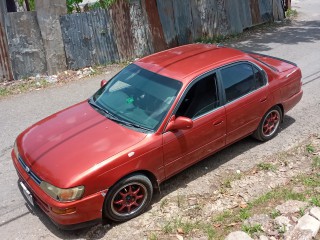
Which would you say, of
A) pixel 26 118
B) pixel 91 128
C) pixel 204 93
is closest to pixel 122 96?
pixel 91 128

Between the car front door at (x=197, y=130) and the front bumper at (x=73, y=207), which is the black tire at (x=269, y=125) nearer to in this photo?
the car front door at (x=197, y=130)

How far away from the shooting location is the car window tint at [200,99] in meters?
5.08

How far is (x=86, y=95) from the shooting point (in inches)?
345

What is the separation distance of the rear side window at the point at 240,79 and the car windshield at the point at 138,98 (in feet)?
2.86

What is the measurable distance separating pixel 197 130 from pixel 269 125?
1916 mm

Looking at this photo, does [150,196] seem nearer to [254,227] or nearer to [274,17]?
[254,227]

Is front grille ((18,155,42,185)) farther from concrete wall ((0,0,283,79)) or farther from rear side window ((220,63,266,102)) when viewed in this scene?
concrete wall ((0,0,283,79))

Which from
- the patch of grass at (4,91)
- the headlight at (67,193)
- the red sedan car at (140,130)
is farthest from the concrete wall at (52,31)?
the headlight at (67,193)

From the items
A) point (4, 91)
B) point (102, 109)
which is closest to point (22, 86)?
point (4, 91)

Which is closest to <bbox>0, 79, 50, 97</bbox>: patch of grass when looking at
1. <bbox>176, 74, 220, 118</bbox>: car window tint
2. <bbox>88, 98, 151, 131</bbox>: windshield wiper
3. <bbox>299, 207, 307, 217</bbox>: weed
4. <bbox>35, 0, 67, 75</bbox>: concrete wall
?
<bbox>35, 0, 67, 75</bbox>: concrete wall

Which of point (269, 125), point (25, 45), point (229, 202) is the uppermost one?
point (25, 45)

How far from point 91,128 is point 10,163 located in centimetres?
199

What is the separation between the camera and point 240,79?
18.8ft

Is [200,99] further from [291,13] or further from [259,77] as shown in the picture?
[291,13]
